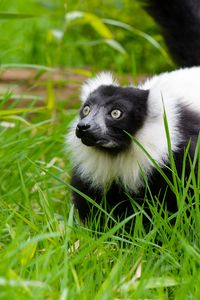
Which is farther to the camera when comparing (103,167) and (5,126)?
(5,126)

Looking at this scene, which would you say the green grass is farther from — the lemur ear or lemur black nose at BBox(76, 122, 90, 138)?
the lemur ear

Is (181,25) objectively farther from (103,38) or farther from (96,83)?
(103,38)

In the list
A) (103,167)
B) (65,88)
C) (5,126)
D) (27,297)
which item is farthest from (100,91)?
(65,88)

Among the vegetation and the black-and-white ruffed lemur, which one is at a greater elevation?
the black-and-white ruffed lemur

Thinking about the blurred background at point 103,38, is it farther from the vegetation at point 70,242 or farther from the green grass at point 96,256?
the green grass at point 96,256

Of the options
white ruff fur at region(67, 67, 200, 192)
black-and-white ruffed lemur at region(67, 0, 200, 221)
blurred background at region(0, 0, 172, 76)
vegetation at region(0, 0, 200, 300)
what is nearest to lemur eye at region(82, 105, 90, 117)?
black-and-white ruffed lemur at region(67, 0, 200, 221)

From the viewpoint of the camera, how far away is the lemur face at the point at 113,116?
4.08 m

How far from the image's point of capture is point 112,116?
416cm

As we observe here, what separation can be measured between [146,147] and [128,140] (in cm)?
13

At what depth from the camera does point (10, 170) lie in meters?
4.84

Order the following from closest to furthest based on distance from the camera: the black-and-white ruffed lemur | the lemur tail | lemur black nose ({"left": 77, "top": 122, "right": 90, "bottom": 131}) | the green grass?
1. the green grass
2. lemur black nose ({"left": 77, "top": 122, "right": 90, "bottom": 131})
3. the black-and-white ruffed lemur
4. the lemur tail

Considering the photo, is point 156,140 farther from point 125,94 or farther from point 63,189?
point 63,189

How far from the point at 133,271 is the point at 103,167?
1.01 meters

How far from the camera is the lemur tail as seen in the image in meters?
5.62
